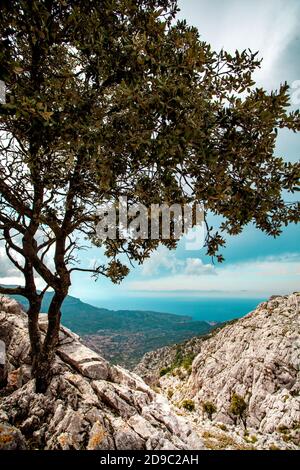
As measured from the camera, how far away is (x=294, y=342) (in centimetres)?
4762

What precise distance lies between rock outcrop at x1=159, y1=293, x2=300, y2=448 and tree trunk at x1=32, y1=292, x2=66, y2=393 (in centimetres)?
2543

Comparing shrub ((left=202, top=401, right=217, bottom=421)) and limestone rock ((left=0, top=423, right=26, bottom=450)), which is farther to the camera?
shrub ((left=202, top=401, right=217, bottom=421))

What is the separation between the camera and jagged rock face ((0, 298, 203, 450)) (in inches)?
405

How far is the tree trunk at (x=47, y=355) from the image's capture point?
12.0 metres

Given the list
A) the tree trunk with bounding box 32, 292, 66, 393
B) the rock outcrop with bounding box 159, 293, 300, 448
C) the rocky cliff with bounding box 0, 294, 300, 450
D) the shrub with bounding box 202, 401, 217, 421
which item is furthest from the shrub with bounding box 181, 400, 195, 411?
the tree trunk with bounding box 32, 292, 66, 393

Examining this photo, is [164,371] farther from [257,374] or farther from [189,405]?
[257,374]

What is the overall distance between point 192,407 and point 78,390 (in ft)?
151

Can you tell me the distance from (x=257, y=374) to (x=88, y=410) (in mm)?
44268

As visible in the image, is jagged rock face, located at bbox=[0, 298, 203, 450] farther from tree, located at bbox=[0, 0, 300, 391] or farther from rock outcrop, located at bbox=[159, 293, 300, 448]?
rock outcrop, located at bbox=[159, 293, 300, 448]

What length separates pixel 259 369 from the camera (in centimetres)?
4716

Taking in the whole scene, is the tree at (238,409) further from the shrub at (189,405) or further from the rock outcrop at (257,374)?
the shrub at (189,405)

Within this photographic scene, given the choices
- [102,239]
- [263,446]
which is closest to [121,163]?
[102,239]

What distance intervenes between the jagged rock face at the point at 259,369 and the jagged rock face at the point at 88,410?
1056 inches

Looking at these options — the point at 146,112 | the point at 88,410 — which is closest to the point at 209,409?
the point at 88,410
